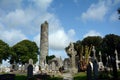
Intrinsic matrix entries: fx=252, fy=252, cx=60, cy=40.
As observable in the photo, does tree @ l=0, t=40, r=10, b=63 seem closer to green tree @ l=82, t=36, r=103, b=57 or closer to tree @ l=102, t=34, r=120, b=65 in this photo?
green tree @ l=82, t=36, r=103, b=57

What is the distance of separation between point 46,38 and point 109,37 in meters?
20.4

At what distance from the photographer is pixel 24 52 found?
8325cm

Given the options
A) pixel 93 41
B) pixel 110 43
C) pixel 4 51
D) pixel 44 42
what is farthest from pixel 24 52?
pixel 110 43

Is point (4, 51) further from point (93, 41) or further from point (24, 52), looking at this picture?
point (93, 41)

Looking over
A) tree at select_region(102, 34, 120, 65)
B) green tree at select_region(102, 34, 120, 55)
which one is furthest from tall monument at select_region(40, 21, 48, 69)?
green tree at select_region(102, 34, 120, 55)

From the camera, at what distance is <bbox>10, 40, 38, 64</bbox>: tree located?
81.3 metres

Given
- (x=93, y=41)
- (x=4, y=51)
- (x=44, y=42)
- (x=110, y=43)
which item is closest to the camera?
(x=44, y=42)

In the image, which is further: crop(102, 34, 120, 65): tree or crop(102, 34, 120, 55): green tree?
crop(102, 34, 120, 55): green tree

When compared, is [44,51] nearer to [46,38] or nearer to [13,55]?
[46,38]

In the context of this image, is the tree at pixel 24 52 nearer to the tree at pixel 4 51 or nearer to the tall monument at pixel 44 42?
the tree at pixel 4 51

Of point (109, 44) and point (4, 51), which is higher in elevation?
point (109, 44)

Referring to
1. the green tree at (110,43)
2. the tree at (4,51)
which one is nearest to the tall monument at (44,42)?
the tree at (4,51)

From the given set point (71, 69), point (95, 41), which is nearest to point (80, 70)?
point (71, 69)

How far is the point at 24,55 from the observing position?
272 feet
